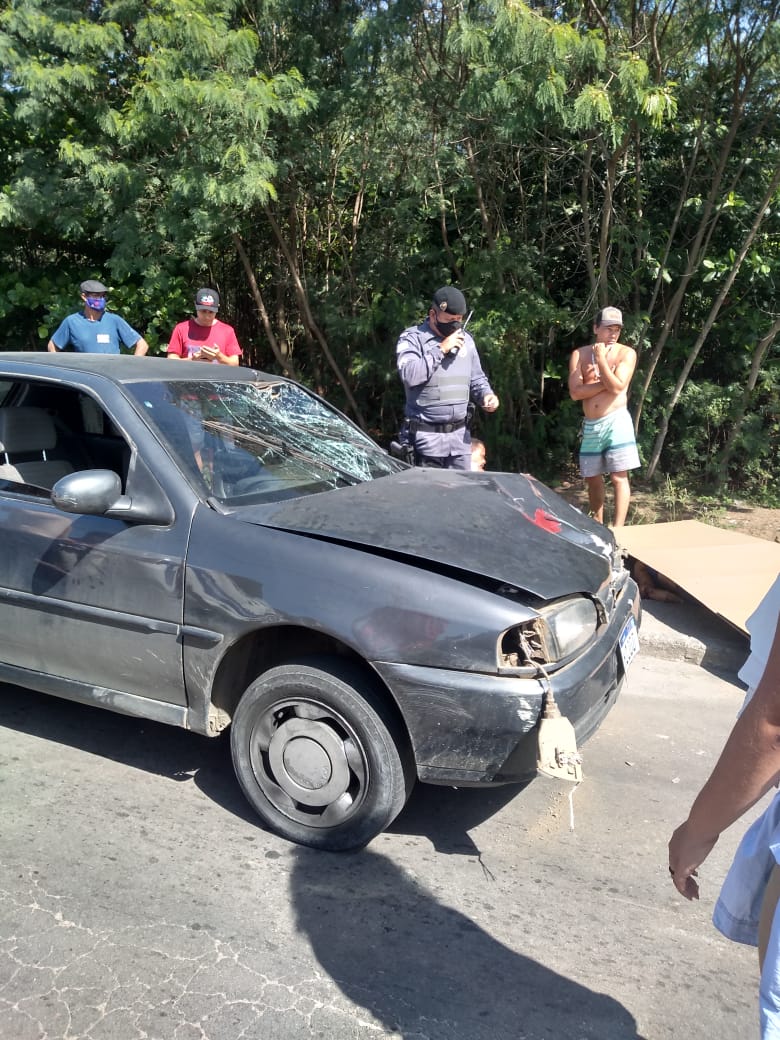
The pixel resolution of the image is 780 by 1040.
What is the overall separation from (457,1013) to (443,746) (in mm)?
771

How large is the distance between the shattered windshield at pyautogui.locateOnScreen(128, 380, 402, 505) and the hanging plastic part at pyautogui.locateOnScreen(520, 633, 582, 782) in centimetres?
138

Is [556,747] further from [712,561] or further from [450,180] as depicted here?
[450,180]

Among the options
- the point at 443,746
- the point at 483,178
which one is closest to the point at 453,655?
the point at 443,746

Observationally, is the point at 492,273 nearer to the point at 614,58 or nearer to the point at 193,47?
the point at 614,58

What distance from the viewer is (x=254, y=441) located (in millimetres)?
A: 3752

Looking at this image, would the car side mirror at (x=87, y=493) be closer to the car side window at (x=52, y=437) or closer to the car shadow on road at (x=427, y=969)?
the car side window at (x=52, y=437)

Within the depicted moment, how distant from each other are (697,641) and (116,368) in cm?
366

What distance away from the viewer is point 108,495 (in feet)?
10.4

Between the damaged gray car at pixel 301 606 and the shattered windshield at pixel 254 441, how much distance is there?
14 millimetres

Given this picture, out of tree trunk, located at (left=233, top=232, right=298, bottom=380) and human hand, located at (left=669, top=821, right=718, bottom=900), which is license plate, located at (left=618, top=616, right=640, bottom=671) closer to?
human hand, located at (left=669, top=821, right=718, bottom=900)

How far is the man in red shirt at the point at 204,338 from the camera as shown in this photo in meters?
6.90

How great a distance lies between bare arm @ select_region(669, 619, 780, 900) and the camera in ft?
4.46

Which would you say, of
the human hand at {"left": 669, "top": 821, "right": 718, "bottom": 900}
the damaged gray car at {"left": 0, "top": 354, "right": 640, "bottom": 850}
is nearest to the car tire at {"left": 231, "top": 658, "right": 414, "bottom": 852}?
the damaged gray car at {"left": 0, "top": 354, "right": 640, "bottom": 850}

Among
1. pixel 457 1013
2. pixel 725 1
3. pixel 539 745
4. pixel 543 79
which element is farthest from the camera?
pixel 725 1
